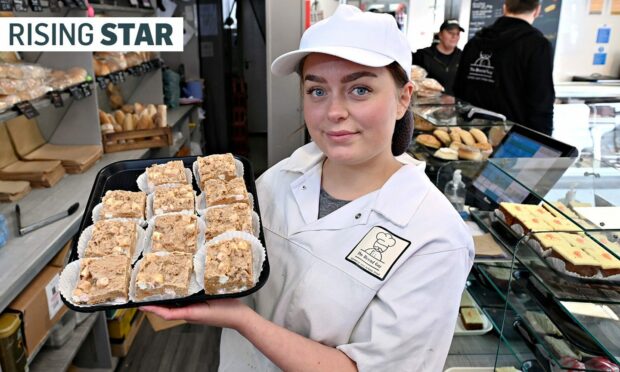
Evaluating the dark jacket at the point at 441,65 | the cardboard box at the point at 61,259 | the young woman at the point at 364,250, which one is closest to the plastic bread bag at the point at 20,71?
the cardboard box at the point at 61,259

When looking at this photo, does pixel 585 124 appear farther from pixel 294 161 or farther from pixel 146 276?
pixel 146 276

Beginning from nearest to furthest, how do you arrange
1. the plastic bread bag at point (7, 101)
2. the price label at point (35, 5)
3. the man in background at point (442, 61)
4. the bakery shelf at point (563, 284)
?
the bakery shelf at point (563, 284) → the plastic bread bag at point (7, 101) → the price label at point (35, 5) → the man in background at point (442, 61)

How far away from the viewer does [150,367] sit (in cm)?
275

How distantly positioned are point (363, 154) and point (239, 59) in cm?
584

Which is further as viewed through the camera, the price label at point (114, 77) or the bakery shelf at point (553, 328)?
the price label at point (114, 77)

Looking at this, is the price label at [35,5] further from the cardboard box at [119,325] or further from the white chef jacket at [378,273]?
the white chef jacket at [378,273]

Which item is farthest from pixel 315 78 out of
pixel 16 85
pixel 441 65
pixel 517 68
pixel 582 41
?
pixel 582 41

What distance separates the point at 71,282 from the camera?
1.18 m

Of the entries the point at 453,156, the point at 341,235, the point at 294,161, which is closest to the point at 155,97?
the point at 453,156

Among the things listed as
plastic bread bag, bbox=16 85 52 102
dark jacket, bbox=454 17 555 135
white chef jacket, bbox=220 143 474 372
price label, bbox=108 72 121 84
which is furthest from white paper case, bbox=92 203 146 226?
dark jacket, bbox=454 17 555 135

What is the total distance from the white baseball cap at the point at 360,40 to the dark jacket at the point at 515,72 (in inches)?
92.0

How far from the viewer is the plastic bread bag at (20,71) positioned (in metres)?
2.23

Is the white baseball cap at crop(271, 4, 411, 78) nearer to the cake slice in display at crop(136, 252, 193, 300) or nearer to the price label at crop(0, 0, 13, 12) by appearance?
the cake slice in display at crop(136, 252, 193, 300)

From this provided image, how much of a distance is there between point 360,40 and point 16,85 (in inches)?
72.1
